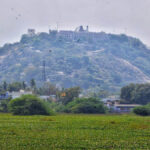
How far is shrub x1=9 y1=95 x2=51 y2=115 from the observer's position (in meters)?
51.2

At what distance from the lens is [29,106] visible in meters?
51.7

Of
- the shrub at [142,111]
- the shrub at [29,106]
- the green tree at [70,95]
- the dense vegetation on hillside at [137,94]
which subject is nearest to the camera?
the shrub at [29,106]

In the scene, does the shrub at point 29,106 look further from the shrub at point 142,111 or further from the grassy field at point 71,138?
the grassy field at point 71,138

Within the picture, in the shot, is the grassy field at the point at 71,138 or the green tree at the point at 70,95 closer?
the grassy field at the point at 71,138

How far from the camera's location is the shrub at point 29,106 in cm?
5122

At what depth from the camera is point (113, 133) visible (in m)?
24.8

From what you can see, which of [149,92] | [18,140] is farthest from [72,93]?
[18,140]

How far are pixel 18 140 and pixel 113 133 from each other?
6045 mm

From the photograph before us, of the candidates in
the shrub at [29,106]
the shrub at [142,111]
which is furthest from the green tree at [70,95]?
the shrub at [29,106]

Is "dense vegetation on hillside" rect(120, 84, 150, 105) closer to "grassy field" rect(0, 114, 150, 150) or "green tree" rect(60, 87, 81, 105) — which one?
"green tree" rect(60, 87, 81, 105)

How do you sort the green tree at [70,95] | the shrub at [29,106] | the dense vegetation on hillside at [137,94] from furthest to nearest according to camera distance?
the dense vegetation on hillside at [137,94] → the green tree at [70,95] → the shrub at [29,106]

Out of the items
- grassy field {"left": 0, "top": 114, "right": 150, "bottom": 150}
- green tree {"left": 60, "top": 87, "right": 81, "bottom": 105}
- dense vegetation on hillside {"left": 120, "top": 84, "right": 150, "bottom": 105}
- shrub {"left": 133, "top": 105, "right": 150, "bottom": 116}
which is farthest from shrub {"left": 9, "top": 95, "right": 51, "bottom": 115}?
dense vegetation on hillside {"left": 120, "top": 84, "right": 150, "bottom": 105}

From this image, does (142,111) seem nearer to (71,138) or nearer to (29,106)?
(29,106)

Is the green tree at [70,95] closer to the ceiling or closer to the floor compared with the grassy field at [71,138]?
closer to the ceiling
